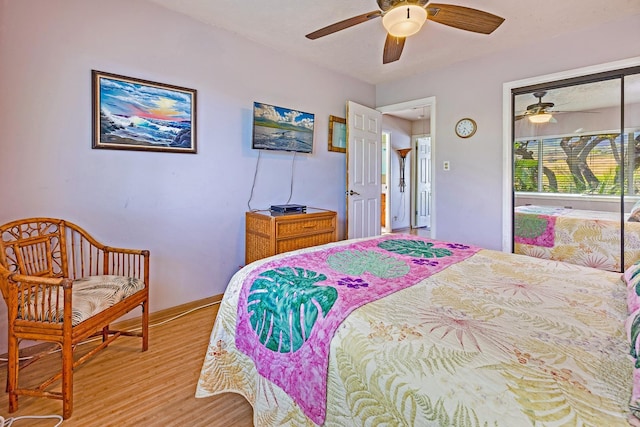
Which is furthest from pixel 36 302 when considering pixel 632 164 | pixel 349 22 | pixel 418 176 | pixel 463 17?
pixel 418 176

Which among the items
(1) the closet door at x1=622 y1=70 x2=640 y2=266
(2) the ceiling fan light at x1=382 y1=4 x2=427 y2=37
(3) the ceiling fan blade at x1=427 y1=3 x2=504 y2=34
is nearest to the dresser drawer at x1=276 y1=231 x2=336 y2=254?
(2) the ceiling fan light at x1=382 y1=4 x2=427 y2=37

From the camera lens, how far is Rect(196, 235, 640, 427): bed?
0.71 meters

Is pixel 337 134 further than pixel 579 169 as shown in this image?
Yes

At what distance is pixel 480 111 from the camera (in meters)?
3.55

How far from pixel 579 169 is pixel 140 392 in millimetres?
3883

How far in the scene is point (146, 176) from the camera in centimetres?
250

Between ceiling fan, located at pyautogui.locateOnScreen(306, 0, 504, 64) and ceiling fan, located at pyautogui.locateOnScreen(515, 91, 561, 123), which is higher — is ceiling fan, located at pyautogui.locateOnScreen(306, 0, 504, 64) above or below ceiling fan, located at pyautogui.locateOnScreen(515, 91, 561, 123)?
above

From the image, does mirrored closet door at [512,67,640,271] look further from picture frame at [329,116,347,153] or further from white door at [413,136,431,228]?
white door at [413,136,431,228]

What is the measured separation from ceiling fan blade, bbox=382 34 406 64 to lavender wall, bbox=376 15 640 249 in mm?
1494

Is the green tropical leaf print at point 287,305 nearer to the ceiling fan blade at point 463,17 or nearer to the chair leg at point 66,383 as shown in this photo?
the chair leg at point 66,383

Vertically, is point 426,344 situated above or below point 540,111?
below

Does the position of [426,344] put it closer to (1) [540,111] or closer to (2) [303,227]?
(2) [303,227]

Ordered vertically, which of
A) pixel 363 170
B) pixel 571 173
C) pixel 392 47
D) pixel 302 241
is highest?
pixel 392 47

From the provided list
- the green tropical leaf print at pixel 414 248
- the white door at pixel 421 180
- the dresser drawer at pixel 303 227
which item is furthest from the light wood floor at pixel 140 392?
the white door at pixel 421 180
